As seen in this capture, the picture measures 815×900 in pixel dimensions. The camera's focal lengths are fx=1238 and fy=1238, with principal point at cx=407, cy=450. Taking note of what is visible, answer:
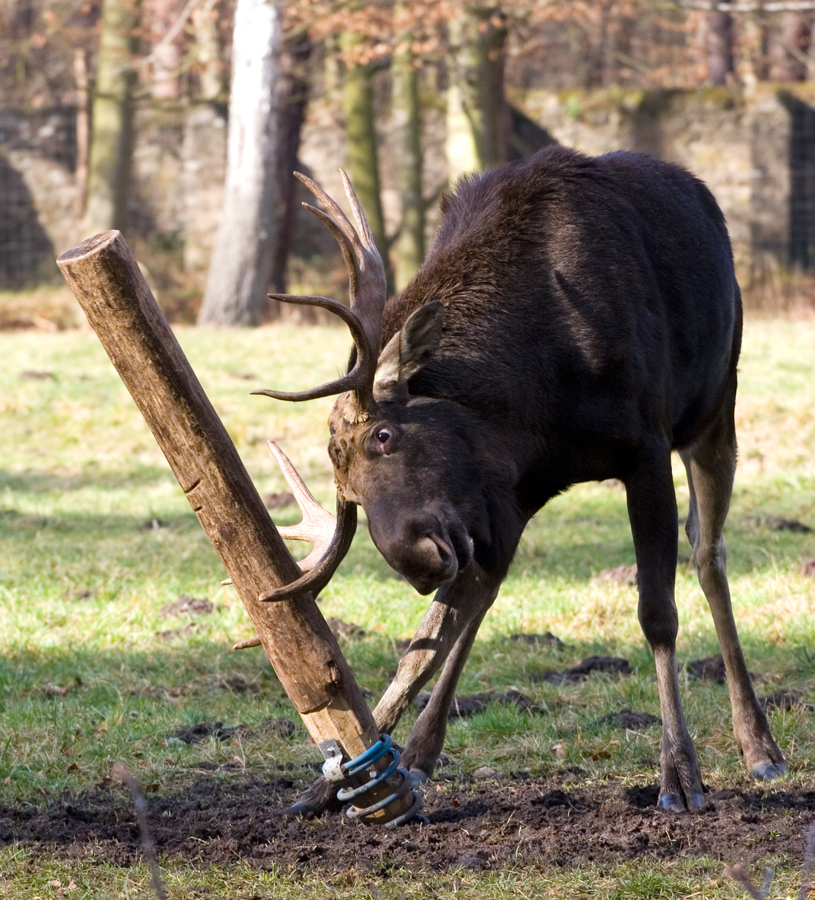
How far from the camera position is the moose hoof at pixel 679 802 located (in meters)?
4.05

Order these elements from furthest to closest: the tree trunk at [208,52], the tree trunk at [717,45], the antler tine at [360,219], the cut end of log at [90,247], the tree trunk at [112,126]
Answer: the tree trunk at [717,45]
the tree trunk at [112,126]
the tree trunk at [208,52]
the antler tine at [360,219]
the cut end of log at [90,247]

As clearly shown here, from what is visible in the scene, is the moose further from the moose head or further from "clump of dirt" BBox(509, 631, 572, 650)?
"clump of dirt" BBox(509, 631, 572, 650)

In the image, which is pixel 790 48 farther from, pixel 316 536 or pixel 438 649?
pixel 316 536

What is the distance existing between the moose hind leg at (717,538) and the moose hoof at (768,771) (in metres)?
0.21

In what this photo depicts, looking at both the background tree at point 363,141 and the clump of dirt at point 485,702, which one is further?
the background tree at point 363,141

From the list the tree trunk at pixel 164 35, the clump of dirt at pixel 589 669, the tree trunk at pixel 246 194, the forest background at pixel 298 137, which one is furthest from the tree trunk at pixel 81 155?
the clump of dirt at pixel 589 669

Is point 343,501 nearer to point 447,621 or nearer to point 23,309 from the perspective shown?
point 447,621

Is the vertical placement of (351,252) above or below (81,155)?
above

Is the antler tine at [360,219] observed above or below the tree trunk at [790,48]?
above

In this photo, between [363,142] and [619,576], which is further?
[363,142]

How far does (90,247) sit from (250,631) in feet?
11.0

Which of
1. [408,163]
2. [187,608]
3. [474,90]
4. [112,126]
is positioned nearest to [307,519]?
[187,608]

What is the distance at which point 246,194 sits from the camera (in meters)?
16.5

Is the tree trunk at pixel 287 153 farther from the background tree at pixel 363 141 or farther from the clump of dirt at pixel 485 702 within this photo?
the clump of dirt at pixel 485 702
